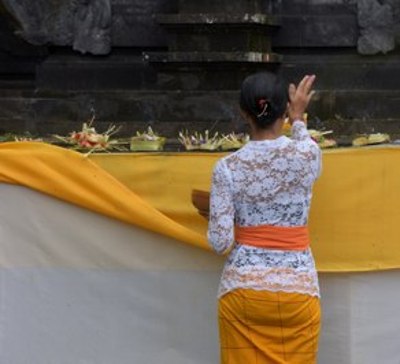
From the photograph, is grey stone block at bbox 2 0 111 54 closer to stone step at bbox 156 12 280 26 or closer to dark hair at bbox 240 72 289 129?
stone step at bbox 156 12 280 26

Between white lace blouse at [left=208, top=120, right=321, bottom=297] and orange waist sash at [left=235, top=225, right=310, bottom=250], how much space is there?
0.02 metres

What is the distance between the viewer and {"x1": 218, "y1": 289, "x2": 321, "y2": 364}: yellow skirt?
10.3 ft

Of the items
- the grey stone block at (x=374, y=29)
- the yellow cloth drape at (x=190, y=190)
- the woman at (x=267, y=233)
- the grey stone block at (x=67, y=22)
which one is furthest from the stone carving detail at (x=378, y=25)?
the woman at (x=267, y=233)

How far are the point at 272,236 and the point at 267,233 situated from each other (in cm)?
2

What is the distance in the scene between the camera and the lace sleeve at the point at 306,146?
3.16 meters

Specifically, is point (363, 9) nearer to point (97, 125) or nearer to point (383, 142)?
point (97, 125)

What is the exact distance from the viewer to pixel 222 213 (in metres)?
3.11

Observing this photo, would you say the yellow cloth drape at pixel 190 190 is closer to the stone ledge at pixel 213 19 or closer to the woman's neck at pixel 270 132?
the woman's neck at pixel 270 132

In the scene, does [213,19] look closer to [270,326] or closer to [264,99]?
[264,99]

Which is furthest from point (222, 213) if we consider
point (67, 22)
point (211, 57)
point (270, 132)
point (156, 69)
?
point (67, 22)

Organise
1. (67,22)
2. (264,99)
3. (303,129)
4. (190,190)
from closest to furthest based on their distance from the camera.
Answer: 1. (264,99)
2. (303,129)
3. (190,190)
4. (67,22)

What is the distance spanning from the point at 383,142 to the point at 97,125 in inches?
206

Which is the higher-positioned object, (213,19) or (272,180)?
(213,19)

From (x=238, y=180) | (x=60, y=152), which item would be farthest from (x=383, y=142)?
(x=60, y=152)
